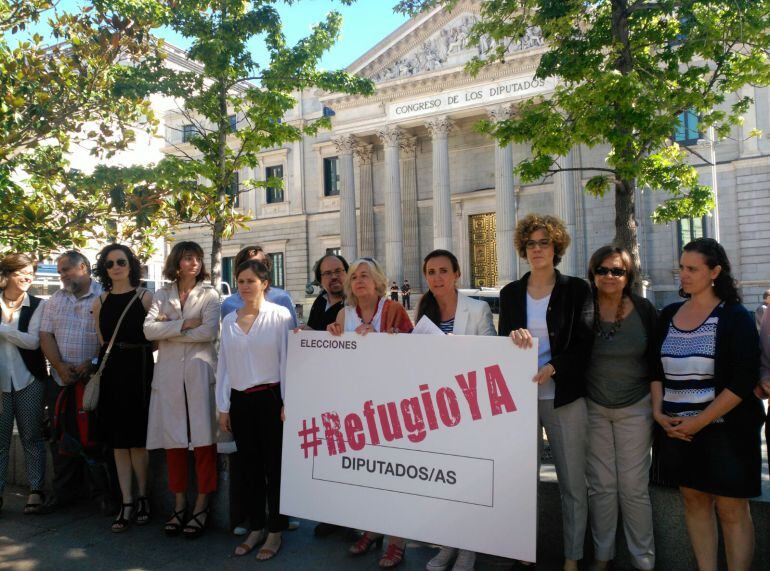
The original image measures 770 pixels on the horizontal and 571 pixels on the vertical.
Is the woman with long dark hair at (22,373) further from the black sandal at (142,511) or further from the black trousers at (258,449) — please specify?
the black trousers at (258,449)

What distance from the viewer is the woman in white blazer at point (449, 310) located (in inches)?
149

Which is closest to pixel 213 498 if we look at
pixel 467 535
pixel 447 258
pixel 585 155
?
pixel 467 535

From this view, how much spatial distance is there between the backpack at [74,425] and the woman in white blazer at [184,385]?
638mm

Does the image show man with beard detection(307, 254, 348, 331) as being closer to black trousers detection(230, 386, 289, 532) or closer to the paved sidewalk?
black trousers detection(230, 386, 289, 532)

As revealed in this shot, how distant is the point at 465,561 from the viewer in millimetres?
3637

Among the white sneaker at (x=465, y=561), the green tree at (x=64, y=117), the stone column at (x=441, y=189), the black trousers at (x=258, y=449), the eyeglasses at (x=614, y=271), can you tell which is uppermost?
the stone column at (x=441, y=189)

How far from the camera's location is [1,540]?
14.9 feet

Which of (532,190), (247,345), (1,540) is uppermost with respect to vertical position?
(532,190)

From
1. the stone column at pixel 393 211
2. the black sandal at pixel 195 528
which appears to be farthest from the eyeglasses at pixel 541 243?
the stone column at pixel 393 211

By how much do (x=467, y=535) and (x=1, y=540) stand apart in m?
3.62

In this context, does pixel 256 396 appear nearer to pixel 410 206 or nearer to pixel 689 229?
pixel 689 229

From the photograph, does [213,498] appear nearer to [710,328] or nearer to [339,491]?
[339,491]

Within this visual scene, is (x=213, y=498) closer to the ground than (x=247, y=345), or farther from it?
closer to the ground

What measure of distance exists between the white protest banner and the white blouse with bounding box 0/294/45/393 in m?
2.58
